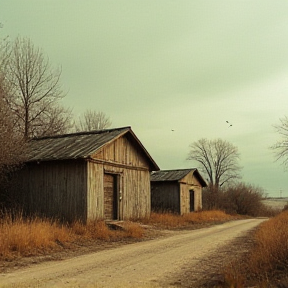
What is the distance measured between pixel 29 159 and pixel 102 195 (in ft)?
12.8

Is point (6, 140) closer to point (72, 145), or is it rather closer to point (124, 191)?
point (72, 145)

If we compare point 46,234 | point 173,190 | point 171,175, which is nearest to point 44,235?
point 46,234

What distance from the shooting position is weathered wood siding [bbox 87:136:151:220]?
1808 cm

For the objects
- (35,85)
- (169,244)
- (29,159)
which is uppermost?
(35,85)

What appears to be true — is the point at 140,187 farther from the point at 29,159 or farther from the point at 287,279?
the point at 287,279

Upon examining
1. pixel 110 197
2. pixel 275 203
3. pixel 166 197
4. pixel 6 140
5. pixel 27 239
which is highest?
pixel 6 140

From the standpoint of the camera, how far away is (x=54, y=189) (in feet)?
60.1

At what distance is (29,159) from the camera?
18.9 m

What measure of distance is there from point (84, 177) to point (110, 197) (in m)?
2.77

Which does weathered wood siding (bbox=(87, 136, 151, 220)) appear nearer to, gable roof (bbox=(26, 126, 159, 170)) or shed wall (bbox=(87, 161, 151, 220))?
shed wall (bbox=(87, 161, 151, 220))

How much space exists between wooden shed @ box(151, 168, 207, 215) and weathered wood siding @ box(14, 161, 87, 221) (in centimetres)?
1445

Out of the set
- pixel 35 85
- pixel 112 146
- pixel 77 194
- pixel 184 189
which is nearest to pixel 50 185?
pixel 77 194

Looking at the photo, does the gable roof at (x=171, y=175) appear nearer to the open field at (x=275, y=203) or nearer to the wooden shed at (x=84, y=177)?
the wooden shed at (x=84, y=177)

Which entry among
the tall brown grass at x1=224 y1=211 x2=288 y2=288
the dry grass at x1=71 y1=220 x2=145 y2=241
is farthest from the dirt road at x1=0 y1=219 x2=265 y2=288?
the dry grass at x1=71 y1=220 x2=145 y2=241
